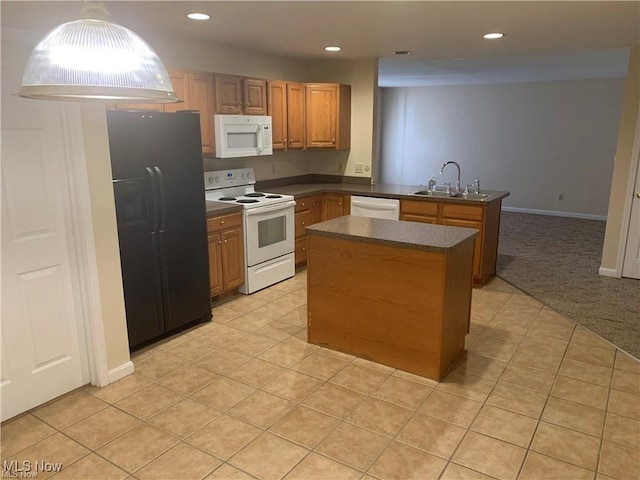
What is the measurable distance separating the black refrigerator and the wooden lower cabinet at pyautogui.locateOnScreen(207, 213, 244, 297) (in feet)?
1.01

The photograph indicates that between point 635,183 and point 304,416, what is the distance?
4170mm

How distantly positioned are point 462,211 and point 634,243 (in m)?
1.90

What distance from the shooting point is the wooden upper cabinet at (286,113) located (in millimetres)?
4992

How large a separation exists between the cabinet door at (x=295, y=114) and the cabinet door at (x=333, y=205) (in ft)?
2.32

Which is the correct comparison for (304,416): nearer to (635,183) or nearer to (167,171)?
(167,171)

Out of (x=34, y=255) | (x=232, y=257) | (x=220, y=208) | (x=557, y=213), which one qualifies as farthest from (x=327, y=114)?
(x=557, y=213)

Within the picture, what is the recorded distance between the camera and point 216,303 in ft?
14.1

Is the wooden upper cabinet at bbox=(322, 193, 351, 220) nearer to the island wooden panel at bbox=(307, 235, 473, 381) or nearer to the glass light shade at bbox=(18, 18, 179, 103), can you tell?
the island wooden panel at bbox=(307, 235, 473, 381)

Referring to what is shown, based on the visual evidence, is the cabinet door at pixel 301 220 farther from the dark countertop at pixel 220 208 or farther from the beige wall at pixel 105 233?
the beige wall at pixel 105 233

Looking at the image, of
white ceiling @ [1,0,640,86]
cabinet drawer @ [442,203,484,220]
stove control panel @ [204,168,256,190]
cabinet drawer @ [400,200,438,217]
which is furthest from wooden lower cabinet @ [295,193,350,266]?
white ceiling @ [1,0,640,86]

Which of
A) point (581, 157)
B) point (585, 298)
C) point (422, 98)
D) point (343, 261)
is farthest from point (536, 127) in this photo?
point (343, 261)

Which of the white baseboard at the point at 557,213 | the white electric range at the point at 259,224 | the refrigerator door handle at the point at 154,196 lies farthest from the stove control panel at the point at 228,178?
the white baseboard at the point at 557,213

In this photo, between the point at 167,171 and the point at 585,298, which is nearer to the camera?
the point at 167,171

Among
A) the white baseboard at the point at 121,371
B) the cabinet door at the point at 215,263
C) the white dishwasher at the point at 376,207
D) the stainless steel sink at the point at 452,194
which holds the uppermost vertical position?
the stainless steel sink at the point at 452,194
